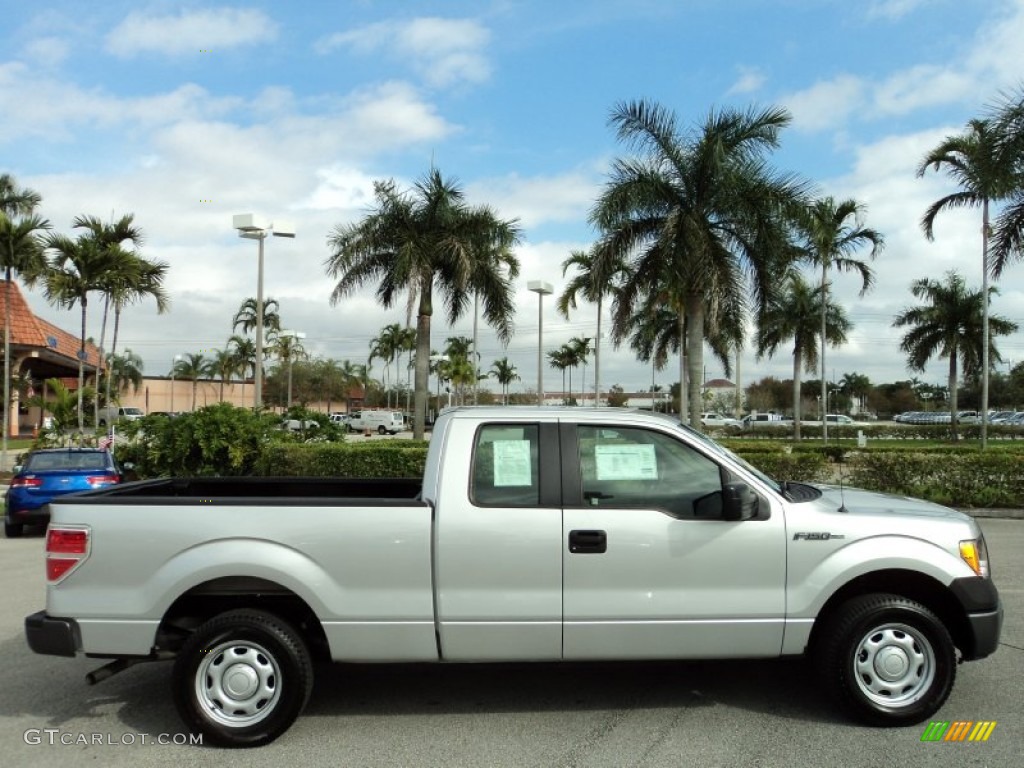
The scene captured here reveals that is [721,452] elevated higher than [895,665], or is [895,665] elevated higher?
[721,452]

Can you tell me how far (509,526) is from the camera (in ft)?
14.4

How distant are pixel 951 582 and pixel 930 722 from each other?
32.5 inches

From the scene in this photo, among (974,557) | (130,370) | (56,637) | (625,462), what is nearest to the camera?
(56,637)

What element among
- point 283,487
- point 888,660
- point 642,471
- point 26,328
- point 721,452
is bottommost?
point 888,660

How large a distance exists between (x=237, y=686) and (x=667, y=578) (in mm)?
2403

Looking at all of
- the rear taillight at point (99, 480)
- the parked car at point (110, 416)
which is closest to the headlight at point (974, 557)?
the rear taillight at point (99, 480)

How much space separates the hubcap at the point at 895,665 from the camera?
4.45 meters

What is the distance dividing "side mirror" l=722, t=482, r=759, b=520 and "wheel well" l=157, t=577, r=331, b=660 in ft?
7.61

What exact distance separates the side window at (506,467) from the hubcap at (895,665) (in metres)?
2.02

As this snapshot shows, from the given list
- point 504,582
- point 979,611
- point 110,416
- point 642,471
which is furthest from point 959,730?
point 110,416

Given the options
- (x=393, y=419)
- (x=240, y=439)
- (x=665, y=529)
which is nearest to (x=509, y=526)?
(x=665, y=529)

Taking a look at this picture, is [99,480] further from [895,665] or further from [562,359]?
[562,359]

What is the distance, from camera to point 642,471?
182 inches

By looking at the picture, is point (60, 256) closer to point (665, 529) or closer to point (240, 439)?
point (240, 439)
